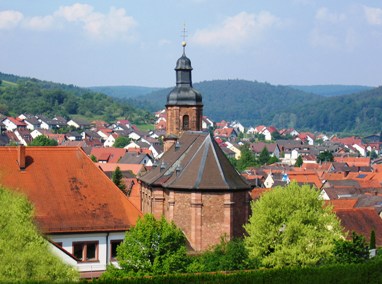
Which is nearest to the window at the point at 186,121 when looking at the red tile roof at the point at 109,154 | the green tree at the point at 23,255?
the green tree at the point at 23,255

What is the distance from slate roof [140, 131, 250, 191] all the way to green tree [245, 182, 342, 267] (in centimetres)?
460

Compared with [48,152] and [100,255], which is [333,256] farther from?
[48,152]

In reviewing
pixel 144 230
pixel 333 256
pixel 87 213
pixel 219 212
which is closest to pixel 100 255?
pixel 87 213

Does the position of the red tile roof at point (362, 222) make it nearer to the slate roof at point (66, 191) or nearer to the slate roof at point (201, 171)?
the slate roof at point (201, 171)

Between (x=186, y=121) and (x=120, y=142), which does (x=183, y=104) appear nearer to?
(x=186, y=121)

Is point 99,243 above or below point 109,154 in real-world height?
below

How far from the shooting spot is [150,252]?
35.0 metres

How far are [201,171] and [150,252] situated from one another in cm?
1144

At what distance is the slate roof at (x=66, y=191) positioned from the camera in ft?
126

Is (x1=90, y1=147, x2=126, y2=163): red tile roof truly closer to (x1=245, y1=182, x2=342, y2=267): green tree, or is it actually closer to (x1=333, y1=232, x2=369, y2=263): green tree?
(x1=333, y1=232, x2=369, y2=263): green tree

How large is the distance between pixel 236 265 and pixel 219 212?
5105 mm

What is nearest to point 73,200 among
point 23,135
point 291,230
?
point 291,230

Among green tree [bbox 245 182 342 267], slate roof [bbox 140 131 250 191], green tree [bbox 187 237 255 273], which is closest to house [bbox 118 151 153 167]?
slate roof [bbox 140 131 250 191]

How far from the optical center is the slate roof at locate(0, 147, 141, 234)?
3844cm
